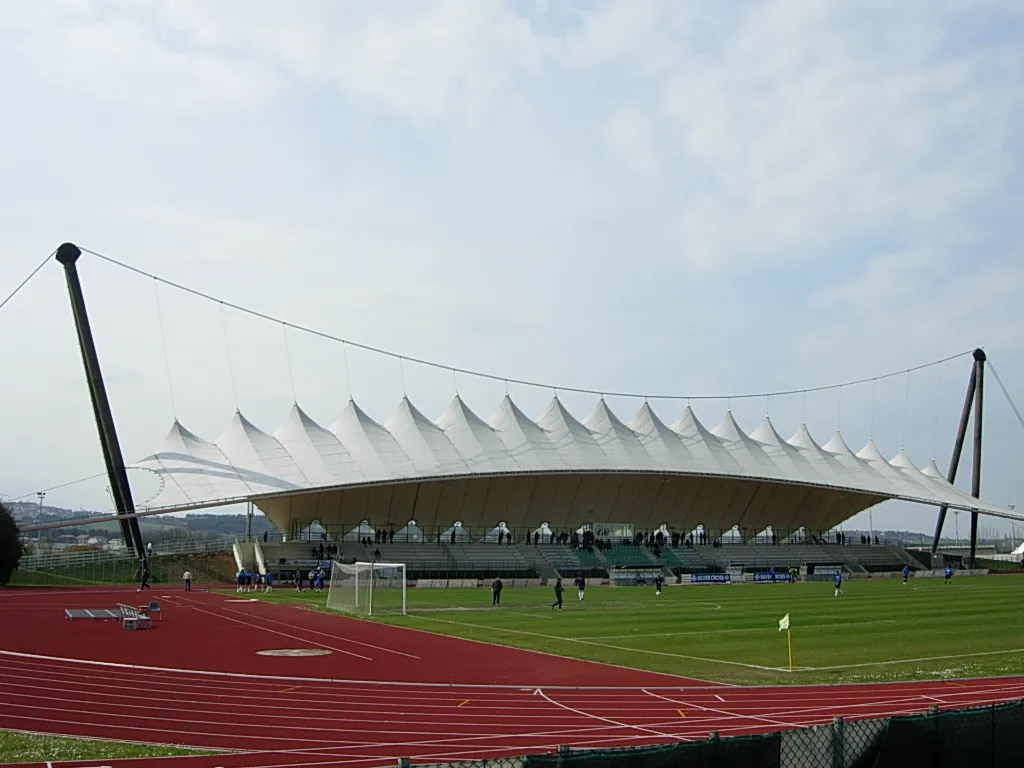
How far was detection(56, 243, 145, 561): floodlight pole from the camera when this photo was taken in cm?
5700

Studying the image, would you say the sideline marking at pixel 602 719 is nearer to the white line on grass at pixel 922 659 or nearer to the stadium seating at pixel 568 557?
the white line on grass at pixel 922 659

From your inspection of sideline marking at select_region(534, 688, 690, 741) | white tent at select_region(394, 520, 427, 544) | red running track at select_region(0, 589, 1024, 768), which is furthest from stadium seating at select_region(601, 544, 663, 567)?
sideline marking at select_region(534, 688, 690, 741)

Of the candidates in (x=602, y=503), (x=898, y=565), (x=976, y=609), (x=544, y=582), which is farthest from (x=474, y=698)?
(x=898, y=565)

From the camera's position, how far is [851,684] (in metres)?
18.9

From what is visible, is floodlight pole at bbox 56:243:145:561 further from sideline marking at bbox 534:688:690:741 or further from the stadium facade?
sideline marking at bbox 534:688:690:741

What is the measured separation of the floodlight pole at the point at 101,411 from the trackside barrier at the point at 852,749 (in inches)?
2124

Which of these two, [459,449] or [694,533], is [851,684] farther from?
[694,533]

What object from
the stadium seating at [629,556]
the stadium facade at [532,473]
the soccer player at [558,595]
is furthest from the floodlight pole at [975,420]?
the soccer player at [558,595]

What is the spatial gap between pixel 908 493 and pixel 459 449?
4025 cm

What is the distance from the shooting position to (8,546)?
50.8 meters

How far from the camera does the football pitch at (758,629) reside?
21.8 m

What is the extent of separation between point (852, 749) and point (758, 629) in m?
23.3

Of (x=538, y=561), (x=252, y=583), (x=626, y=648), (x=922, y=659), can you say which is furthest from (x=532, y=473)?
(x=922, y=659)

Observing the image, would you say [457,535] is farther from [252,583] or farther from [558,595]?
[558,595]
